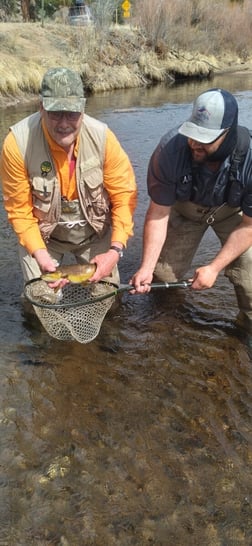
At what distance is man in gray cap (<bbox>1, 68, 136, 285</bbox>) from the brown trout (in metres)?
0.05

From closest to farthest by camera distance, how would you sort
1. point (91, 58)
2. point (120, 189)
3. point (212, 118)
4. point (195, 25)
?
point (212, 118) < point (120, 189) < point (91, 58) < point (195, 25)

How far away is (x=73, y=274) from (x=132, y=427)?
117 centimetres

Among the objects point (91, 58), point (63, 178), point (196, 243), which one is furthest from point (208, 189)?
point (91, 58)

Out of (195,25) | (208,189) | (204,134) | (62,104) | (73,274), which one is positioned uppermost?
(195,25)

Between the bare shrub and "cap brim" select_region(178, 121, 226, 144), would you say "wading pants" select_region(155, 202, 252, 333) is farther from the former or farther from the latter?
the bare shrub

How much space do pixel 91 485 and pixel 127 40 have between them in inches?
1200

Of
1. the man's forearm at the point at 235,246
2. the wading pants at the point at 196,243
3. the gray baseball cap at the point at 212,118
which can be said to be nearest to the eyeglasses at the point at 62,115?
the gray baseball cap at the point at 212,118

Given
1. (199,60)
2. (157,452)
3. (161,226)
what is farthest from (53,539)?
(199,60)

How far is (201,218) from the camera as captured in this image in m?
4.08

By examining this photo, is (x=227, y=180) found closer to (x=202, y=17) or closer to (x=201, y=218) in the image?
(x=201, y=218)

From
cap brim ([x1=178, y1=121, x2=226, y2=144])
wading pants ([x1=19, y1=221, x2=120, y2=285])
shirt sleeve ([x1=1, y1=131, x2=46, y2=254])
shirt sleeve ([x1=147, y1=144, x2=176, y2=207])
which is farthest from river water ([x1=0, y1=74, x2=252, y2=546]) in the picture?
cap brim ([x1=178, y1=121, x2=226, y2=144])

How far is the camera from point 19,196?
3.76m

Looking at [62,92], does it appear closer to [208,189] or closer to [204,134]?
[204,134]

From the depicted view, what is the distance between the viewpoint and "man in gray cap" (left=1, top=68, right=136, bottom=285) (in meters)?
3.45
